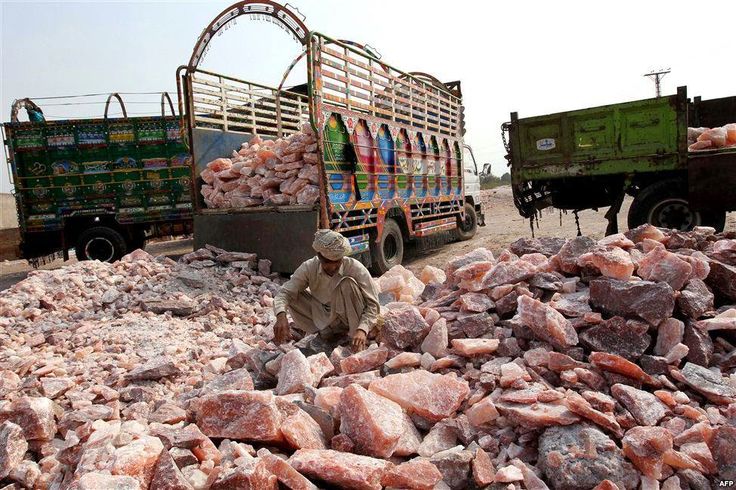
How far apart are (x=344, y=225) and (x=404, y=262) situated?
263 centimetres

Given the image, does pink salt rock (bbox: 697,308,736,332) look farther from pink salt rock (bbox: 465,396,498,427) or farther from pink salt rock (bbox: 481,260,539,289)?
pink salt rock (bbox: 465,396,498,427)

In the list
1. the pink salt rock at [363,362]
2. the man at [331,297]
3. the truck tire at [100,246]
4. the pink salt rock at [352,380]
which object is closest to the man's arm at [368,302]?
the man at [331,297]

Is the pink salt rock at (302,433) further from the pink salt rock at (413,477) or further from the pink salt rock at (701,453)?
the pink salt rock at (701,453)

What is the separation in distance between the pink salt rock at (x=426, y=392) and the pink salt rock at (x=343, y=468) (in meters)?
0.47

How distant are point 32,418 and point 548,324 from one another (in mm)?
2701

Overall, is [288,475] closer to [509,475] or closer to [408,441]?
[408,441]

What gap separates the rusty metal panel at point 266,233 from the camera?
618cm

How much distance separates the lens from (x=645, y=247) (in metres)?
3.80

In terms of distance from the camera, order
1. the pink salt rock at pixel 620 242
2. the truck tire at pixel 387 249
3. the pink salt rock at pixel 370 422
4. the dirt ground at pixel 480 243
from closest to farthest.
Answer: the pink salt rock at pixel 370 422 < the pink salt rock at pixel 620 242 < the truck tire at pixel 387 249 < the dirt ground at pixel 480 243

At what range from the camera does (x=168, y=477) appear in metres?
1.91

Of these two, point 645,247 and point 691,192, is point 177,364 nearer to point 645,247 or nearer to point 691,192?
point 645,247

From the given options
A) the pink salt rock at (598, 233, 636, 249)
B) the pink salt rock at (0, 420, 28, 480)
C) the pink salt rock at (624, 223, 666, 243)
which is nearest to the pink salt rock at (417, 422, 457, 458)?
the pink salt rock at (0, 420, 28, 480)

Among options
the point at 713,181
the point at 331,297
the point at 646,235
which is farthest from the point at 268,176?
the point at 713,181

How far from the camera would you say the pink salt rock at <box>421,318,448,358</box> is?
2973mm
